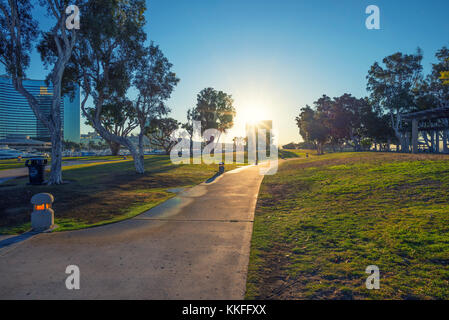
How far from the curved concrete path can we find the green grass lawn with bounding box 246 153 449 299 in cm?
48

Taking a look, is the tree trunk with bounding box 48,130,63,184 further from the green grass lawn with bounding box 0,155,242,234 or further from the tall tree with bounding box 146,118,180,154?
the tall tree with bounding box 146,118,180,154

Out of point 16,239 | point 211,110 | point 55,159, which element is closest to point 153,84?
point 55,159

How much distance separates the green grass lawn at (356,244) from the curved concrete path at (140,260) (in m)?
0.48

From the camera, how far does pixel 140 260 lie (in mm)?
4391

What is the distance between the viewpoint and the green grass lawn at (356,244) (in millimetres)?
3494

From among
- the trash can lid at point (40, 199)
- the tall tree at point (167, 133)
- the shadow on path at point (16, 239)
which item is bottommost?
the shadow on path at point (16, 239)

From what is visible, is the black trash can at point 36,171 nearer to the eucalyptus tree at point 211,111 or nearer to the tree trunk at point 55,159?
the tree trunk at point 55,159

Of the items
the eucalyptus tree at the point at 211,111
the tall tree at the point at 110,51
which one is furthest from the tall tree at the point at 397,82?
the tall tree at the point at 110,51

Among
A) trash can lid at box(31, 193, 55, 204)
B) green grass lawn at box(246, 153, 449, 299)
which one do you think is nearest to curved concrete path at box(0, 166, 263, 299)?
green grass lawn at box(246, 153, 449, 299)

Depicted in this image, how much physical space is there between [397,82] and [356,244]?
44.3 m

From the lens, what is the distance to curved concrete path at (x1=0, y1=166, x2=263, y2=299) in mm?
3398
